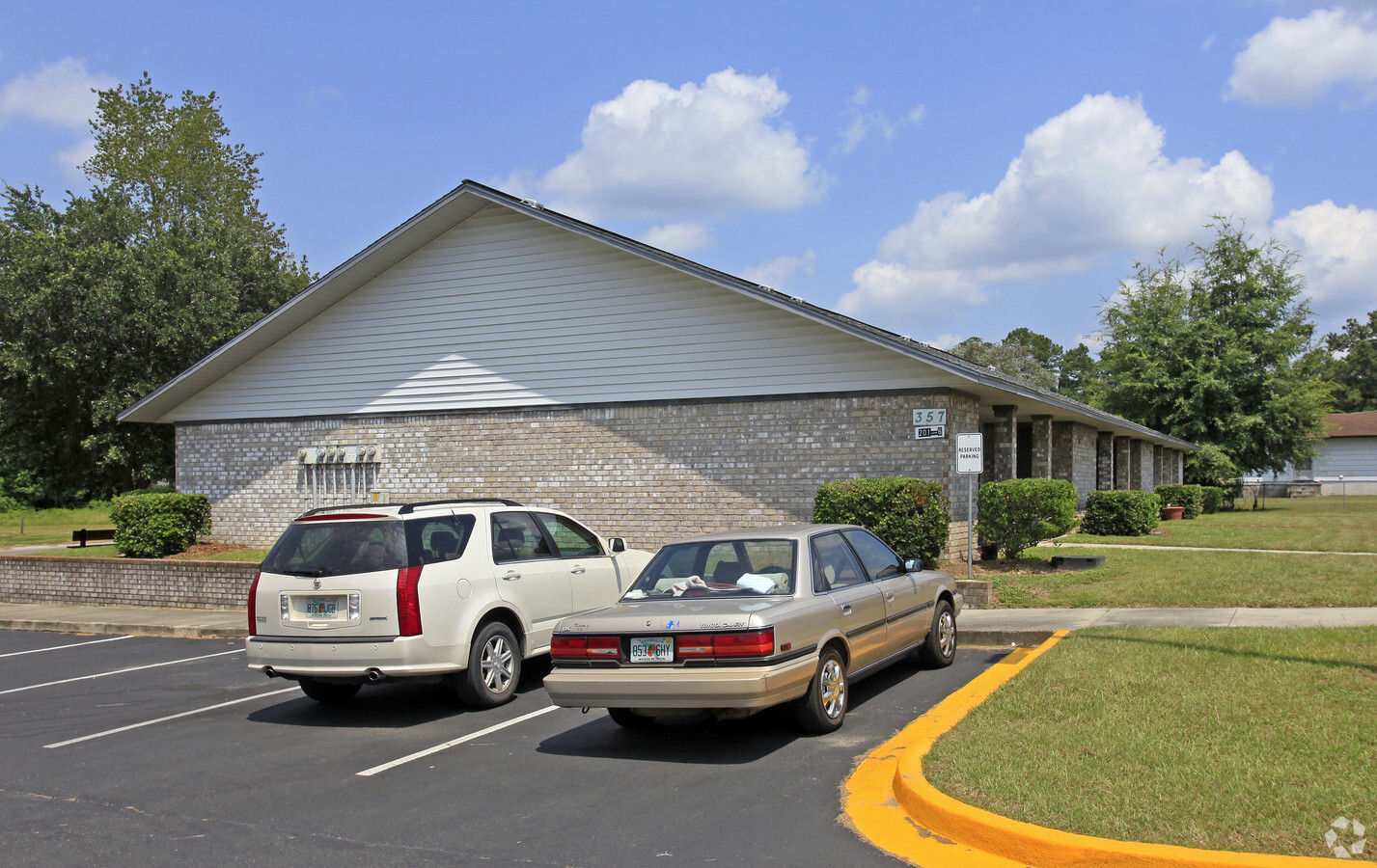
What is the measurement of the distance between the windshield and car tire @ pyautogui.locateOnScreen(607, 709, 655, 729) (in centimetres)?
84

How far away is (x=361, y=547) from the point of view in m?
8.34

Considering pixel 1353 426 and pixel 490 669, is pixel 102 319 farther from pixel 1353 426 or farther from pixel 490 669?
pixel 1353 426

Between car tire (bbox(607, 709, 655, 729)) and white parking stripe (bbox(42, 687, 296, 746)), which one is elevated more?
car tire (bbox(607, 709, 655, 729))

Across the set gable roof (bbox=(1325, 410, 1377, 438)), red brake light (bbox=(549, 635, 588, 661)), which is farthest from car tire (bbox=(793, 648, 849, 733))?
gable roof (bbox=(1325, 410, 1377, 438))

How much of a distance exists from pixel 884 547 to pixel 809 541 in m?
1.48

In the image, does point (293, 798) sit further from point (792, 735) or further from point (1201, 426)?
point (1201, 426)

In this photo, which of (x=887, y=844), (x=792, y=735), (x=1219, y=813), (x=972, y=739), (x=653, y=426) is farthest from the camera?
(x=653, y=426)

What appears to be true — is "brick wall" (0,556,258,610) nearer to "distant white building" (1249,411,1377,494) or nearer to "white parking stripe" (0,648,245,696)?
"white parking stripe" (0,648,245,696)

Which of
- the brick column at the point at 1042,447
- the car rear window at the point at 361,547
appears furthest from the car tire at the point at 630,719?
the brick column at the point at 1042,447

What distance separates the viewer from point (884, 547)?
8.94 meters

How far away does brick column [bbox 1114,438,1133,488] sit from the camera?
3334 centimetres

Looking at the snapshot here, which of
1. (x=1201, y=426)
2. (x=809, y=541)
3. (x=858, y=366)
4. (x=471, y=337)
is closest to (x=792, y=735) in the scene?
(x=809, y=541)

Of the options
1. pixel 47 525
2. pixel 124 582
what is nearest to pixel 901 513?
pixel 124 582

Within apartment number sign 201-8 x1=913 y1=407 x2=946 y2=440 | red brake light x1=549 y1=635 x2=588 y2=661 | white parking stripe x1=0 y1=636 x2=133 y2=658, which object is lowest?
white parking stripe x1=0 y1=636 x2=133 y2=658
